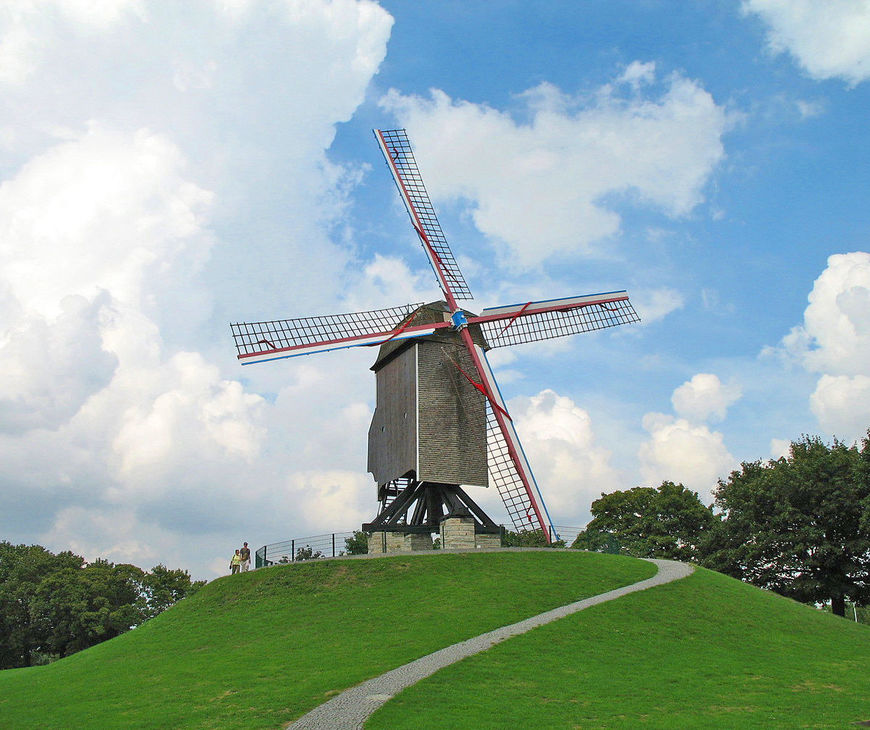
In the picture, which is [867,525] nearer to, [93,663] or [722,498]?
[722,498]

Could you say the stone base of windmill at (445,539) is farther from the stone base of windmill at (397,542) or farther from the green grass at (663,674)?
the green grass at (663,674)

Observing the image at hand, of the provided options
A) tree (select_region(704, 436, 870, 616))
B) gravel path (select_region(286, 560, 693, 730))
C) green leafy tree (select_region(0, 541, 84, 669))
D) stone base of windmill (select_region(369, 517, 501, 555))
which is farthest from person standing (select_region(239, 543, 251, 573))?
green leafy tree (select_region(0, 541, 84, 669))

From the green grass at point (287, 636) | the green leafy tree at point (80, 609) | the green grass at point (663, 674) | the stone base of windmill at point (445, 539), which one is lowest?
the green grass at point (663, 674)

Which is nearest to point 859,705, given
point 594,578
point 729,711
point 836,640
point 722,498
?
point 729,711

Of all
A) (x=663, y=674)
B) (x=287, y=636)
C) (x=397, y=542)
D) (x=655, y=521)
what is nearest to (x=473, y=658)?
(x=663, y=674)

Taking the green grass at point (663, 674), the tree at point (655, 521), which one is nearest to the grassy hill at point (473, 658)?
the green grass at point (663, 674)

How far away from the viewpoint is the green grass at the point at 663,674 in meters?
14.8

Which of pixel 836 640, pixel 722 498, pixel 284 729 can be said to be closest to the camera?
pixel 284 729

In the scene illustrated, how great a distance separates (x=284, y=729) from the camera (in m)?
14.5

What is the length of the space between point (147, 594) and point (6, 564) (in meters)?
11.9

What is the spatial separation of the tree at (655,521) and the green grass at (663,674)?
1205 inches

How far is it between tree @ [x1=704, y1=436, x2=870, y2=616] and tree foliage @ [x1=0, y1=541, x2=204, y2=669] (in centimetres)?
4335

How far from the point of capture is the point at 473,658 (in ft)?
63.5

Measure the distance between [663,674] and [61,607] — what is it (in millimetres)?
52429
